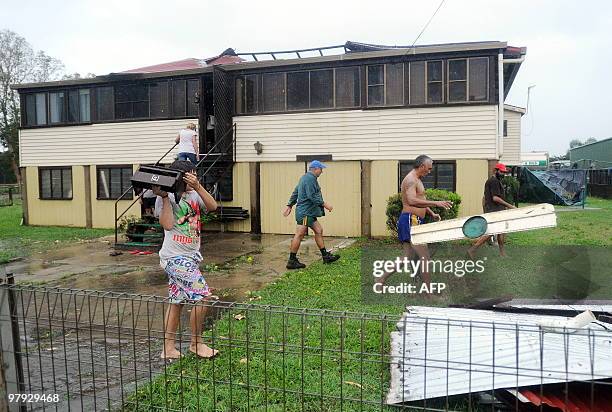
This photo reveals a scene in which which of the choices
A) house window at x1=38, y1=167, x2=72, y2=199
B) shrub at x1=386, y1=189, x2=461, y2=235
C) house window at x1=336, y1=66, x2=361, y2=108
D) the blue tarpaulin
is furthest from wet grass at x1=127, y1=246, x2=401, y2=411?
the blue tarpaulin

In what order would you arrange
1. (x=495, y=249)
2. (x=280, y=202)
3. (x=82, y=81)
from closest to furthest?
(x=495, y=249) < (x=280, y=202) < (x=82, y=81)

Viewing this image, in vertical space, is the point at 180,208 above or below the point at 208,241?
above

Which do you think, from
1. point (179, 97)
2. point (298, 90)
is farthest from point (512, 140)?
point (179, 97)

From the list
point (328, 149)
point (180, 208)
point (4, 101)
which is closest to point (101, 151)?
point (328, 149)

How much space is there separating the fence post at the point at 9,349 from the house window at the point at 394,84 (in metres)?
11.2

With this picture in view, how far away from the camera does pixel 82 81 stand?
16016 mm

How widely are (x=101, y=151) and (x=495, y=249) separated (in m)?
12.3

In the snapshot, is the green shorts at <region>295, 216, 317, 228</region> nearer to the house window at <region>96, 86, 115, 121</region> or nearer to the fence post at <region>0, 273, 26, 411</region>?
the fence post at <region>0, 273, 26, 411</region>

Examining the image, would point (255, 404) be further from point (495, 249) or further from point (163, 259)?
point (495, 249)

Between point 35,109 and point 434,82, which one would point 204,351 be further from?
point 35,109

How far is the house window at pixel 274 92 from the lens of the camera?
14.1 metres

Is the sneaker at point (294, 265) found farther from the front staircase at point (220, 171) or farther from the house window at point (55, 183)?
the house window at point (55, 183)

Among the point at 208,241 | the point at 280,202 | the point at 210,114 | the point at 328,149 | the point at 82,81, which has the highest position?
the point at 82,81

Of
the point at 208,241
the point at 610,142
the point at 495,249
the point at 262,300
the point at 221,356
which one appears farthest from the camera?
the point at 610,142
